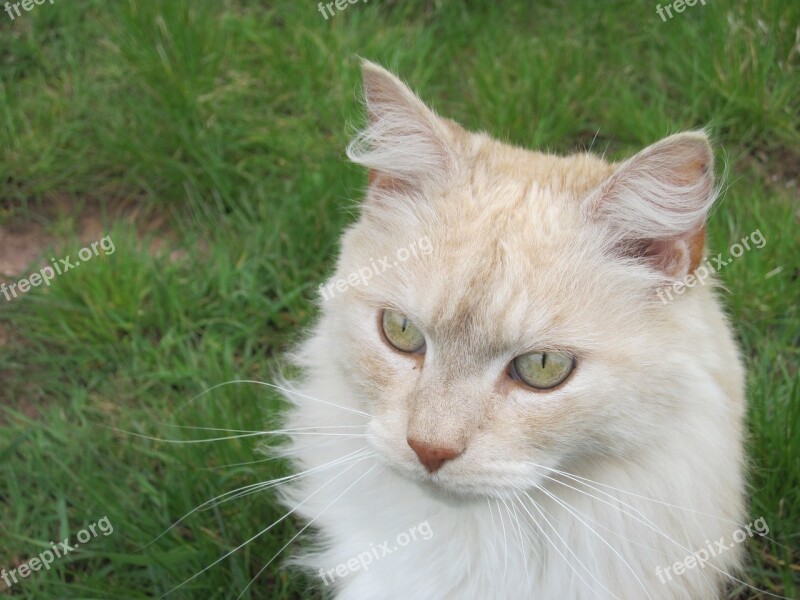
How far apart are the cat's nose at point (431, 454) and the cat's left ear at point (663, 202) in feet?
2.12

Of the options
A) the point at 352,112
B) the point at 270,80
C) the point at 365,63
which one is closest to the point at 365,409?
the point at 365,63

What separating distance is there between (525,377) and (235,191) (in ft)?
7.53

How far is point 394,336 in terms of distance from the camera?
6.53 ft

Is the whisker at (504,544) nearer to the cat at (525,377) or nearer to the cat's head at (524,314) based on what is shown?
the cat at (525,377)

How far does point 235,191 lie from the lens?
381 cm

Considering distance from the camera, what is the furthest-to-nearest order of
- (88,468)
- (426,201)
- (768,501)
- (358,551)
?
(88,468) < (768,501) < (358,551) < (426,201)

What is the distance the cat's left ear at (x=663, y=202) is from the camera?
179cm

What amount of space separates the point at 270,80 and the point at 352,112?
0.53 metres

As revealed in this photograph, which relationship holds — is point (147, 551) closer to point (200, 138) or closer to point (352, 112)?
point (200, 138)
